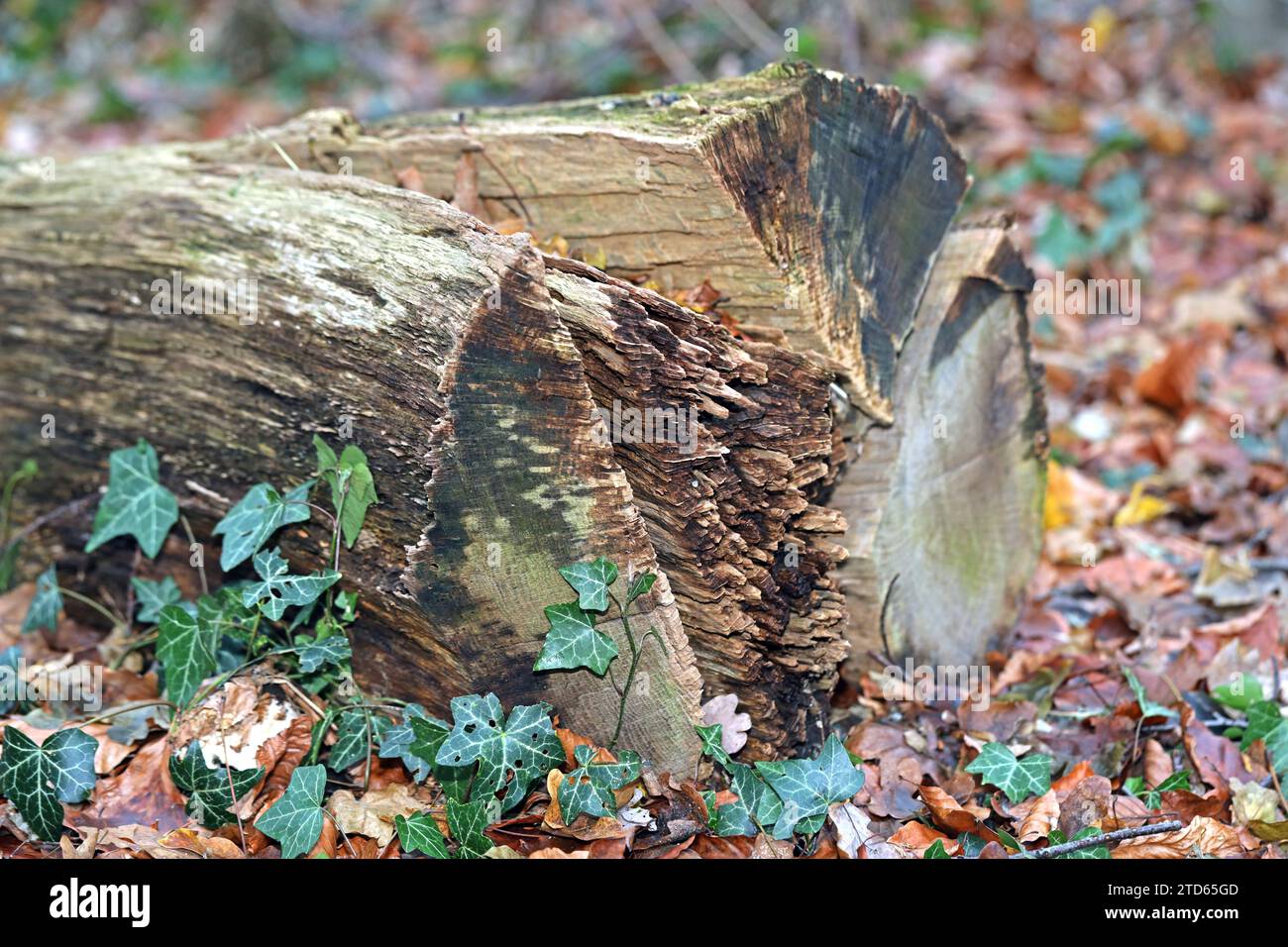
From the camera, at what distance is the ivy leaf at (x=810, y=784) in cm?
241

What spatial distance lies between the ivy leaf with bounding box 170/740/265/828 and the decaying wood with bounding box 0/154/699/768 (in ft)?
1.25

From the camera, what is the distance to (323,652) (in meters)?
2.50

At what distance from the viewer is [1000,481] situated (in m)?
3.31

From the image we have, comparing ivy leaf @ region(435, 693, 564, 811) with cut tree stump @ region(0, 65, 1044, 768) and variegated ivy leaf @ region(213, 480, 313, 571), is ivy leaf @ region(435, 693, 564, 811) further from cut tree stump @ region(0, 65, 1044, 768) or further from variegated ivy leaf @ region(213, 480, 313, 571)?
variegated ivy leaf @ region(213, 480, 313, 571)

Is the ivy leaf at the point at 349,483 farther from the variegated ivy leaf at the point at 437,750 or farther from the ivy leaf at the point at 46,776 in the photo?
the ivy leaf at the point at 46,776

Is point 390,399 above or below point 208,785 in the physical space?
above

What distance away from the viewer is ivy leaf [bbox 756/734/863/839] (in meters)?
2.41

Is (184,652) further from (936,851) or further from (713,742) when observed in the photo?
(936,851)

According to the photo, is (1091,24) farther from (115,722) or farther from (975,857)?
(115,722)

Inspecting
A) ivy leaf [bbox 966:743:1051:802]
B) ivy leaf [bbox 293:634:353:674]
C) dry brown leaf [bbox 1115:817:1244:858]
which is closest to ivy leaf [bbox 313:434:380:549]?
ivy leaf [bbox 293:634:353:674]

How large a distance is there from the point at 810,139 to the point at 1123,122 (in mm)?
4630

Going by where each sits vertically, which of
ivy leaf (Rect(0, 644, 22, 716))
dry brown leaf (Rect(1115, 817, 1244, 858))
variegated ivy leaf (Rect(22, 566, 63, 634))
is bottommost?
dry brown leaf (Rect(1115, 817, 1244, 858))

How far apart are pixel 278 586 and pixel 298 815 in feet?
1.72

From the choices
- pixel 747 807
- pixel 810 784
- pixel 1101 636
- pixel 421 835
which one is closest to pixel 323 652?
pixel 421 835
